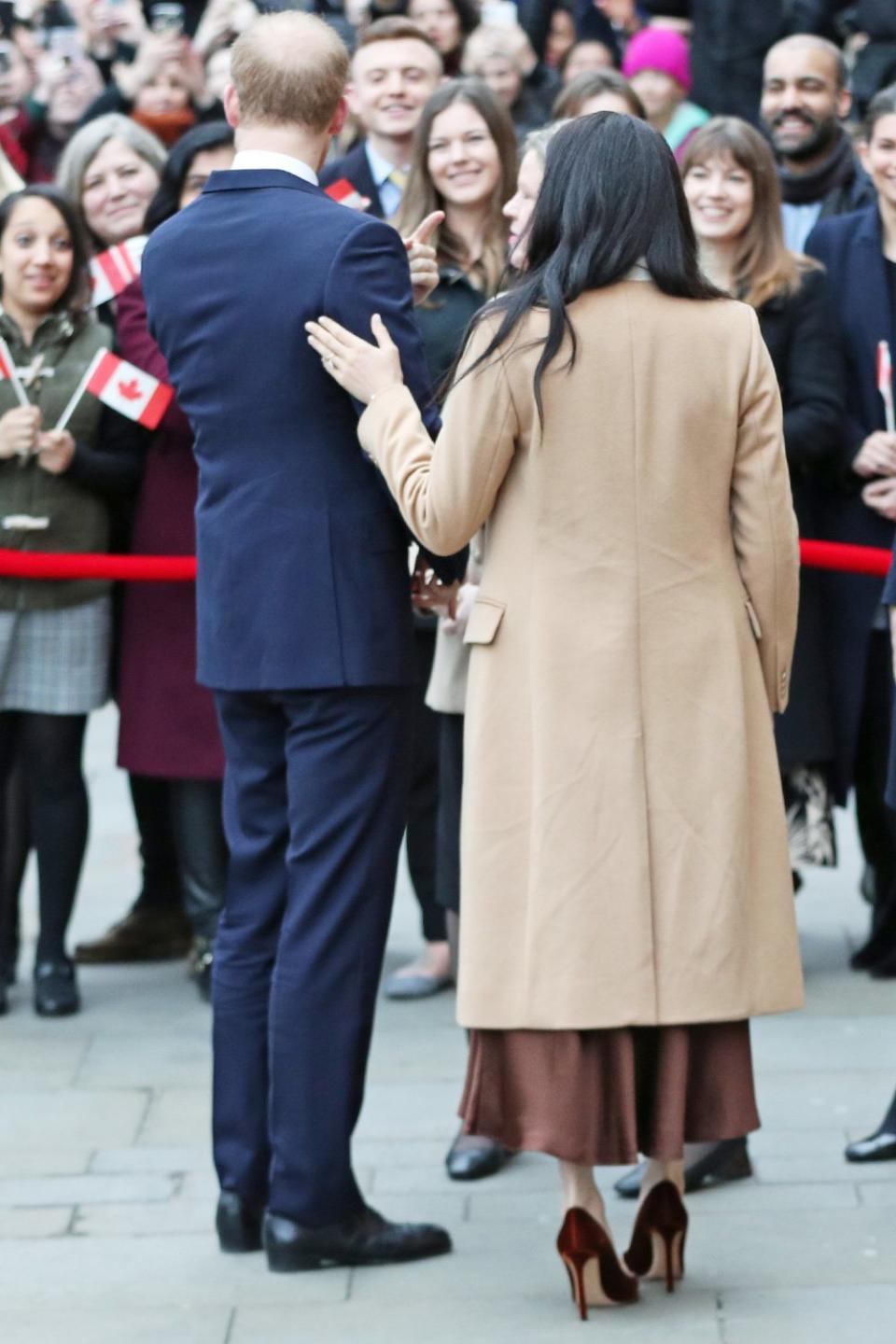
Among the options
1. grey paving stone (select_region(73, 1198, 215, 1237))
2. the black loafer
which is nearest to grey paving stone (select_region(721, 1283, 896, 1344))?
grey paving stone (select_region(73, 1198, 215, 1237))

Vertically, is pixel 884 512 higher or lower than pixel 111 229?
lower

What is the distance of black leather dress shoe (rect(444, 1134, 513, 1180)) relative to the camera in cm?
470

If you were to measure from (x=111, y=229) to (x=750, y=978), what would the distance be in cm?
354

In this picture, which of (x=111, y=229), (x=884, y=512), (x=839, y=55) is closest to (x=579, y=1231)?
(x=884, y=512)

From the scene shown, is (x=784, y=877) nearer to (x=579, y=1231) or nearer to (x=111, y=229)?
(x=579, y=1231)

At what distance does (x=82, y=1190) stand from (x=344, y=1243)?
76cm

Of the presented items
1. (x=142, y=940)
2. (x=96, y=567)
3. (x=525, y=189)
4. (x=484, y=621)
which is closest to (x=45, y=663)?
(x=96, y=567)

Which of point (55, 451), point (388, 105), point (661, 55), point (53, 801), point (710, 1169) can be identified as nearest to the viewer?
point (710, 1169)

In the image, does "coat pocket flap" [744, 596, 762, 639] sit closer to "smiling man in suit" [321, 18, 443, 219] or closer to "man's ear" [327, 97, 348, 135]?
"man's ear" [327, 97, 348, 135]

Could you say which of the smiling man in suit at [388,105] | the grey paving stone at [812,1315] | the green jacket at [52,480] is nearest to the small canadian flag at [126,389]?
the green jacket at [52,480]

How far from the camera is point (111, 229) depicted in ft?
21.5

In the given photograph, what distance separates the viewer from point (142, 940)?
6.62m

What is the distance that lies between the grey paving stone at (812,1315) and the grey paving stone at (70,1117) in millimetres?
1613

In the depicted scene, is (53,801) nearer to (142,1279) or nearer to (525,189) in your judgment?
(142,1279)
